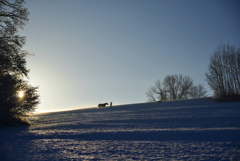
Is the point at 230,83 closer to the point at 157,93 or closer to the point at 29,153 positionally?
the point at 29,153

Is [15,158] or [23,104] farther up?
[23,104]

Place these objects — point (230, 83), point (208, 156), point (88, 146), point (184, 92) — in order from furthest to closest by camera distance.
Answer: point (184, 92), point (230, 83), point (88, 146), point (208, 156)

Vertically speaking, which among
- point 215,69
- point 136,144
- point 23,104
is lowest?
point 136,144

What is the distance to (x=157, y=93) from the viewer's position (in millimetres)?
45656

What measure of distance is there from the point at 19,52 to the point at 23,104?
10.6ft

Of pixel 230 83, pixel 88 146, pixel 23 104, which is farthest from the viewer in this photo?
pixel 230 83

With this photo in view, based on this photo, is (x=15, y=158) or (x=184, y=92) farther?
(x=184, y=92)

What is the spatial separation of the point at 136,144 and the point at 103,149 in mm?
761

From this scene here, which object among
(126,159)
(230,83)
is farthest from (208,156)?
(230,83)

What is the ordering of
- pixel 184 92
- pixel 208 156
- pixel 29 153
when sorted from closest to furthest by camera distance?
pixel 208 156, pixel 29 153, pixel 184 92

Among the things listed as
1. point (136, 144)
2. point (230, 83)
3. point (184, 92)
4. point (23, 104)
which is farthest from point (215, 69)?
point (184, 92)

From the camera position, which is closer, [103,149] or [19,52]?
[103,149]

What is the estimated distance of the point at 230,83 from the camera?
16.1 meters

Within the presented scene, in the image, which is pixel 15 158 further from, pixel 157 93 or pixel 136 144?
pixel 157 93
